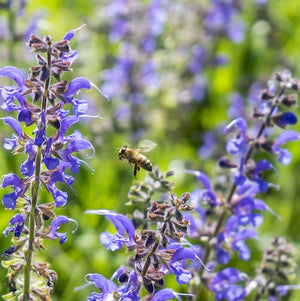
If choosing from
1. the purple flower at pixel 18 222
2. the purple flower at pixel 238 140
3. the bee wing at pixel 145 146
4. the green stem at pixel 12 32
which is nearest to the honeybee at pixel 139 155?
the bee wing at pixel 145 146

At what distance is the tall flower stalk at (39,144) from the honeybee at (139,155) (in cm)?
50

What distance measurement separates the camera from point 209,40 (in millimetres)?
6625

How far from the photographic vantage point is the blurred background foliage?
4363 mm

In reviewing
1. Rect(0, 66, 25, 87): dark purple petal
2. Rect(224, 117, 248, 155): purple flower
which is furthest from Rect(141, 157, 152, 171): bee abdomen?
Rect(0, 66, 25, 87): dark purple petal

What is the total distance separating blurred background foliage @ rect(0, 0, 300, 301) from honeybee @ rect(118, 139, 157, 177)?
0.92 m

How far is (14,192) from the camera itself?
85.9 inches

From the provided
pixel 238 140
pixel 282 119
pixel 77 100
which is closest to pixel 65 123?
pixel 77 100

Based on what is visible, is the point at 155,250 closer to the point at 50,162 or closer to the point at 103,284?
the point at 103,284

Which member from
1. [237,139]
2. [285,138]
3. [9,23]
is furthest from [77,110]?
[9,23]

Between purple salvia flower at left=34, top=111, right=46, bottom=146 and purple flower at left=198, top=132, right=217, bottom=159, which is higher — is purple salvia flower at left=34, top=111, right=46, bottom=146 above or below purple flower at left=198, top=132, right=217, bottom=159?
above

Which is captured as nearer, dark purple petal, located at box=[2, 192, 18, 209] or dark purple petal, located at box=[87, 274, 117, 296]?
dark purple petal, located at box=[2, 192, 18, 209]

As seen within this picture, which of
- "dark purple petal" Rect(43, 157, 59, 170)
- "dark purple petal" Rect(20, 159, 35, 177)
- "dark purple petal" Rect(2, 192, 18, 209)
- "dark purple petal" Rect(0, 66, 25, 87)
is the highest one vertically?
"dark purple petal" Rect(0, 66, 25, 87)

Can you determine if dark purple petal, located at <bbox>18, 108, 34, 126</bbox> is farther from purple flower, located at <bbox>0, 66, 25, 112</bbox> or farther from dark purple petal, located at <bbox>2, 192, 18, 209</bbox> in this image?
dark purple petal, located at <bbox>2, 192, 18, 209</bbox>

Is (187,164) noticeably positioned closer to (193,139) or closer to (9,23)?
(193,139)
